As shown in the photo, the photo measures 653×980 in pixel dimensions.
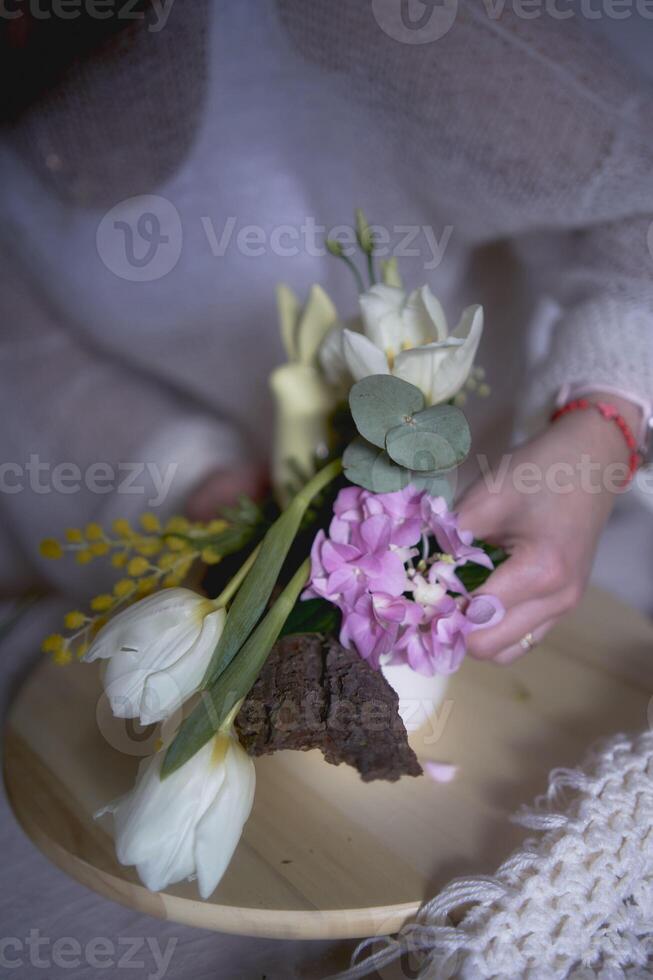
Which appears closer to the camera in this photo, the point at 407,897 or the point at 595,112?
the point at 407,897

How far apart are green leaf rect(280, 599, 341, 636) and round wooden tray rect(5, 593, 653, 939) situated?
60mm

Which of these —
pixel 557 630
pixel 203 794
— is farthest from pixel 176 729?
pixel 557 630

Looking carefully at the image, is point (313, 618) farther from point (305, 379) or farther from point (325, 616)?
point (305, 379)

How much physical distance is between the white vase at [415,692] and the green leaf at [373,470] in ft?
0.32

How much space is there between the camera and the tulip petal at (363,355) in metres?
0.33

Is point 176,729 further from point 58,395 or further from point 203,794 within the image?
point 58,395

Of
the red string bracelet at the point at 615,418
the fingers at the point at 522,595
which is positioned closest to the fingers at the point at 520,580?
the fingers at the point at 522,595

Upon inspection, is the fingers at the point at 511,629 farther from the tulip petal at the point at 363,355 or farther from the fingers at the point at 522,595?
the tulip petal at the point at 363,355

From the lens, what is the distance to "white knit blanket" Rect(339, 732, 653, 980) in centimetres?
29

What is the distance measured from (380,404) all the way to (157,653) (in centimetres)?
13

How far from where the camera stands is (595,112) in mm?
460

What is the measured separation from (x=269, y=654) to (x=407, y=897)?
12 centimetres

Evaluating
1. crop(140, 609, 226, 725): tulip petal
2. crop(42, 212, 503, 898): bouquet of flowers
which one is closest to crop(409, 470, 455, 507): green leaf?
crop(42, 212, 503, 898): bouquet of flowers

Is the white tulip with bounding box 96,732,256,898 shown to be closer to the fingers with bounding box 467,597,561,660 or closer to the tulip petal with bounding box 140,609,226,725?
the tulip petal with bounding box 140,609,226,725
